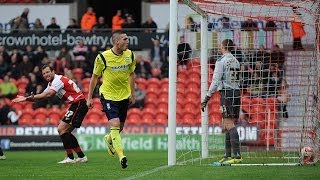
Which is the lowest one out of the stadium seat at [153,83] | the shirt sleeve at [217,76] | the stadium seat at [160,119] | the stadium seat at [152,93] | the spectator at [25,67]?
the stadium seat at [160,119]

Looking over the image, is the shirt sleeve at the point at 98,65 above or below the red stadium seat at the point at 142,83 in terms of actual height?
above

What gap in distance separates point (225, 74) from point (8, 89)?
14.1 metres

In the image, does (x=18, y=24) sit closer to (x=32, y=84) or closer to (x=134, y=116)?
(x=32, y=84)

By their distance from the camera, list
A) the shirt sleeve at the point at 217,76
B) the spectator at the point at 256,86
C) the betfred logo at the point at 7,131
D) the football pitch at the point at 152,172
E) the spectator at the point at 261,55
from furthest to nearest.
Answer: the betfred logo at the point at 7,131 < the spectator at the point at 261,55 < the spectator at the point at 256,86 < the shirt sleeve at the point at 217,76 < the football pitch at the point at 152,172

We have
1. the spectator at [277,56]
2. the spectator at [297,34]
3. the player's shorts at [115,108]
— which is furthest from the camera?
the spectator at [277,56]

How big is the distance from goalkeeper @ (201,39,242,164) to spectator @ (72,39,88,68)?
44.1 ft

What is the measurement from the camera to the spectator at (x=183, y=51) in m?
19.8

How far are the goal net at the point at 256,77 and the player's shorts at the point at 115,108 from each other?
82 cm

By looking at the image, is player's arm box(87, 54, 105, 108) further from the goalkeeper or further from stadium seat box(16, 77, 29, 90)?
stadium seat box(16, 77, 29, 90)

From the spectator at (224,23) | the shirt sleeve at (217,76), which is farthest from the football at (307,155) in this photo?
the spectator at (224,23)

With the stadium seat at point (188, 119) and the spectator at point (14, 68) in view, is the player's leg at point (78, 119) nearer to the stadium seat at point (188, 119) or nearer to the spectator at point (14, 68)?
the stadium seat at point (188, 119)

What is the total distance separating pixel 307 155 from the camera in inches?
623

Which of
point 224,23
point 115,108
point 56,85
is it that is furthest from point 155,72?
point 115,108

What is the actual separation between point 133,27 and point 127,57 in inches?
573
